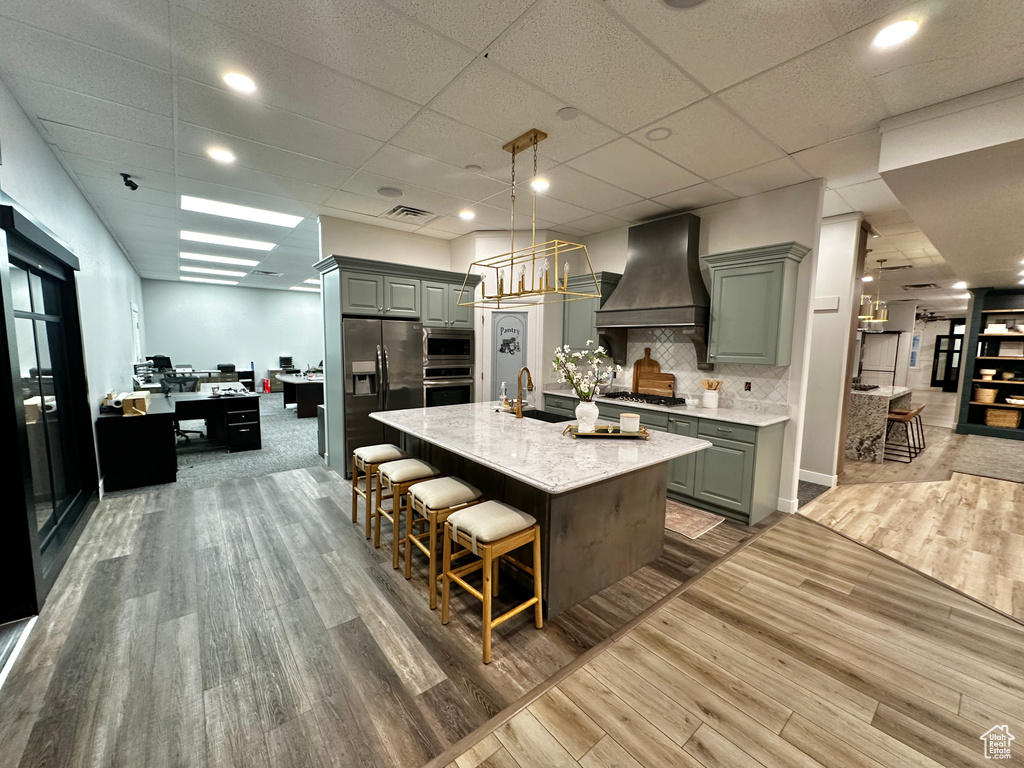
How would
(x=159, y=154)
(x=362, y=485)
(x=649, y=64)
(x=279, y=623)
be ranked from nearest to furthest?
1. (x=649, y=64)
2. (x=279, y=623)
3. (x=159, y=154)
4. (x=362, y=485)

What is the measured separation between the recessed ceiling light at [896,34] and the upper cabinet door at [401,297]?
163 inches

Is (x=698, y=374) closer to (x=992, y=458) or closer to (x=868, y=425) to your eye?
(x=868, y=425)

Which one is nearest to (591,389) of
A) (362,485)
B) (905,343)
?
(362,485)

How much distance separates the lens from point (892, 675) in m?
1.94

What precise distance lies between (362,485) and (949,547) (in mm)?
5130

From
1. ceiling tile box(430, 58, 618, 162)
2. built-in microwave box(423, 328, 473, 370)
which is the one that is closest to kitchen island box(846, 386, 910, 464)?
built-in microwave box(423, 328, 473, 370)

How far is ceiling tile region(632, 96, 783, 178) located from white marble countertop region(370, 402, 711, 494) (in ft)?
6.61

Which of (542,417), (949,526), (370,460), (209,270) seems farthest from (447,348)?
(209,270)

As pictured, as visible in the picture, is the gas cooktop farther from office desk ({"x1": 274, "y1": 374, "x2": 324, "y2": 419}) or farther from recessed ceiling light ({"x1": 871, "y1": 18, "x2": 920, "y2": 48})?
office desk ({"x1": 274, "y1": 374, "x2": 324, "y2": 419})

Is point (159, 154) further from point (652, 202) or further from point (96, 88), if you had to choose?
point (652, 202)

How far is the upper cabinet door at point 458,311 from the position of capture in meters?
5.20

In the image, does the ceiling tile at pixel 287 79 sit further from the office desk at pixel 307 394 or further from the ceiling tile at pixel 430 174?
the office desk at pixel 307 394

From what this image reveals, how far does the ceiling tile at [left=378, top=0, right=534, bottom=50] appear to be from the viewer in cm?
173

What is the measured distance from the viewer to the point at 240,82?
225 cm
